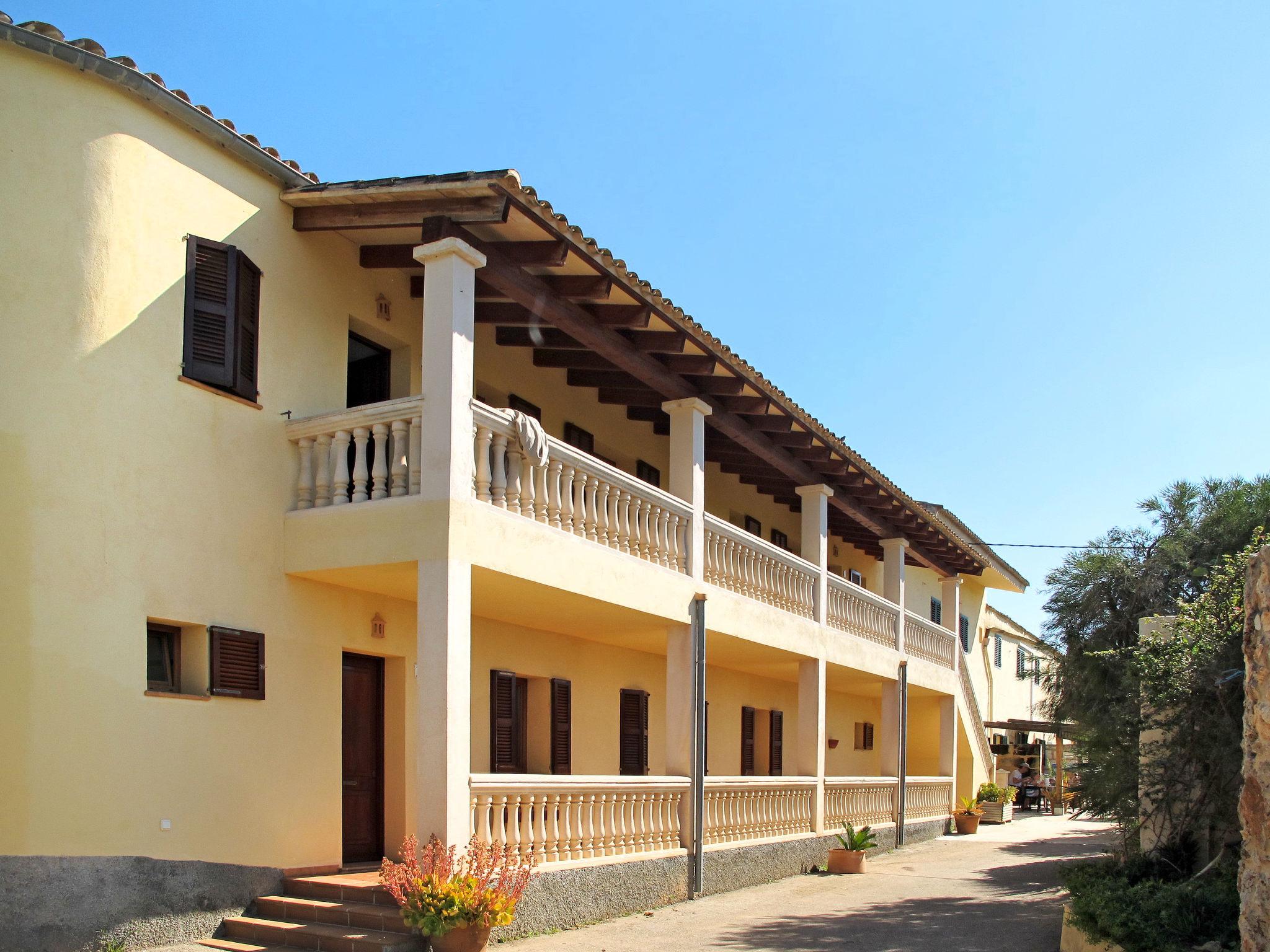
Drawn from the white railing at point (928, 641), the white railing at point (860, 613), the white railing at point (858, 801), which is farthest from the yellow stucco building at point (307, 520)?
the white railing at point (928, 641)

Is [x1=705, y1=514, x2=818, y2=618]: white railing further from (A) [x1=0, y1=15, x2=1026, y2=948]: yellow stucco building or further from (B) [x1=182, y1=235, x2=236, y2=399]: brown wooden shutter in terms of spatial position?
(B) [x1=182, y1=235, x2=236, y2=399]: brown wooden shutter

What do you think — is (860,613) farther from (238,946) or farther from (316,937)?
(238,946)

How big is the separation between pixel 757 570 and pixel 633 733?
2677 mm

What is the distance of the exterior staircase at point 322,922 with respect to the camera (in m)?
8.82

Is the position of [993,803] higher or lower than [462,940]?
lower

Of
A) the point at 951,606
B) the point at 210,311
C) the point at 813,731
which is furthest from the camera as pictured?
the point at 951,606

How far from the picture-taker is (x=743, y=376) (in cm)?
1394

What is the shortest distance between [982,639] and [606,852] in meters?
23.2

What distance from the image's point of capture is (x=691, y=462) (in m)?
14.0

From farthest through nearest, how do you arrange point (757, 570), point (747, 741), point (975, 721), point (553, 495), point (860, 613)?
1. point (975, 721)
2. point (747, 741)
3. point (860, 613)
4. point (757, 570)
5. point (553, 495)

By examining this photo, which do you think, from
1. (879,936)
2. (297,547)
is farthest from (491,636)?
(879,936)

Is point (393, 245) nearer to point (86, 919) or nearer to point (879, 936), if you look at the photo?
point (86, 919)

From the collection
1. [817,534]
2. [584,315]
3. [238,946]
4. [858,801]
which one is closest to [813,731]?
[858,801]

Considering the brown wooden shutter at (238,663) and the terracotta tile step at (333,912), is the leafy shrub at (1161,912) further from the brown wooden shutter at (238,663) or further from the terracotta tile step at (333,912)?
the brown wooden shutter at (238,663)
